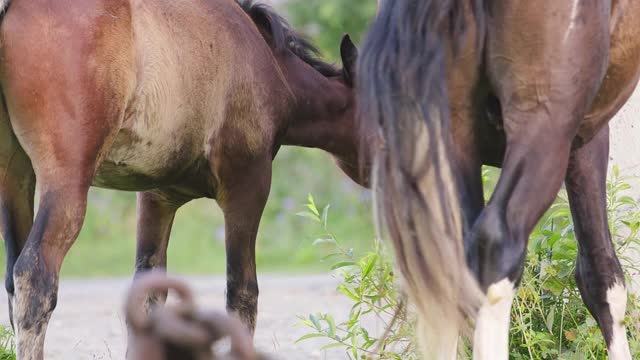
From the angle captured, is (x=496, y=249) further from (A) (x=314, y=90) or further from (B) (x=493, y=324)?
(A) (x=314, y=90)

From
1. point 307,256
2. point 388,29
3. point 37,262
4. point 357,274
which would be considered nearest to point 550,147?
point 388,29

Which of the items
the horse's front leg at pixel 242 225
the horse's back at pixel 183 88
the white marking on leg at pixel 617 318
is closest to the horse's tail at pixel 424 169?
the white marking on leg at pixel 617 318

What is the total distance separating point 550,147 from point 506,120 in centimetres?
15

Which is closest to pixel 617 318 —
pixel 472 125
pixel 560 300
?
pixel 560 300

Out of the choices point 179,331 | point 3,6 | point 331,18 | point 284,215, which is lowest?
point 179,331

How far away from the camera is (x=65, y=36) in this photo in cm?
417

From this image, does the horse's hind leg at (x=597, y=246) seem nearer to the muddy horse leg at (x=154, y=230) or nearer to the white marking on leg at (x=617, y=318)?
the white marking on leg at (x=617, y=318)

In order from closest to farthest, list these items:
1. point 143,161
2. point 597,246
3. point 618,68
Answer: point 618,68
point 597,246
point 143,161

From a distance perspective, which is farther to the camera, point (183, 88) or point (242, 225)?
point (242, 225)

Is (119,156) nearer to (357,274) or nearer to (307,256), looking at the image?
(357,274)

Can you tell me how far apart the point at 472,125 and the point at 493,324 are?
2.02ft

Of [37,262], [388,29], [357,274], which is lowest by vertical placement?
[37,262]

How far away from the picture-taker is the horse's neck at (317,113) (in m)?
5.54

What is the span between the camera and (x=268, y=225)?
12.9m
